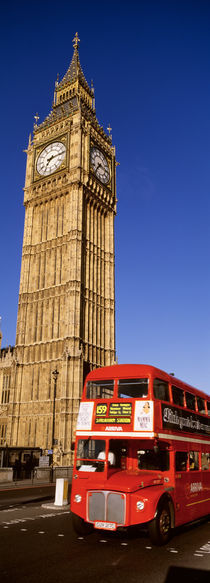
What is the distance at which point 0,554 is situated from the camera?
8484 mm

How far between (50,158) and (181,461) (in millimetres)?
48877

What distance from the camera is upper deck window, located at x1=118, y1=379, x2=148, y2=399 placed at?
10.2 metres

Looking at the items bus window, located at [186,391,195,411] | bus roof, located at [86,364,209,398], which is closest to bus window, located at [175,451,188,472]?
bus window, located at [186,391,195,411]

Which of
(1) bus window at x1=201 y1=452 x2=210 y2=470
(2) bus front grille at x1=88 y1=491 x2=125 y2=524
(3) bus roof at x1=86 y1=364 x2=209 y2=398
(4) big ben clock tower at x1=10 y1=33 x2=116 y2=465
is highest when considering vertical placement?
(4) big ben clock tower at x1=10 y1=33 x2=116 y2=465

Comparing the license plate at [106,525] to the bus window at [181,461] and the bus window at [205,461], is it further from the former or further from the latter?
the bus window at [205,461]

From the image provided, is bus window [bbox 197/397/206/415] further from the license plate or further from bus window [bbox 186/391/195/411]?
the license plate

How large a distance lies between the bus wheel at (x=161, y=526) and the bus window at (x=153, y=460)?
32.3 inches

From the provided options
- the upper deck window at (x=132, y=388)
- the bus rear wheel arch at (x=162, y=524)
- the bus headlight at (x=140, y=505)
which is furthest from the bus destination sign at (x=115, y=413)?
the bus rear wheel arch at (x=162, y=524)

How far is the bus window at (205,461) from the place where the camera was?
13222 millimetres

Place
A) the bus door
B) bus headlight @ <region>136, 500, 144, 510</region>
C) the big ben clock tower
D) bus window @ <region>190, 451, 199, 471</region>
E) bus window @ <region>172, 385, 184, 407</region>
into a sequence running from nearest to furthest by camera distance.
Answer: bus headlight @ <region>136, 500, 144, 510</region>
the bus door
bus window @ <region>172, 385, 184, 407</region>
bus window @ <region>190, 451, 199, 471</region>
the big ben clock tower

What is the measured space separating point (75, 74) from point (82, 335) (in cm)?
4131

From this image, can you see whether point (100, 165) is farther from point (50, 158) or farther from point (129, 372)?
point (129, 372)

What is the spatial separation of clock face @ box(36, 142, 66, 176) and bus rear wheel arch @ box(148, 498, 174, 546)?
4782cm

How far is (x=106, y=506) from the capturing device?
30.8ft
